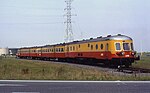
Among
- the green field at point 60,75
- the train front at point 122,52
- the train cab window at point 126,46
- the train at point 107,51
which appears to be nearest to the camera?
the green field at point 60,75

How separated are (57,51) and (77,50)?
563 inches

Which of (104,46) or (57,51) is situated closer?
(104,46)

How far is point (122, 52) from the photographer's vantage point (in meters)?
32.8

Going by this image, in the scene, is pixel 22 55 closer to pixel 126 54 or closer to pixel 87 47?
pixel 87 47

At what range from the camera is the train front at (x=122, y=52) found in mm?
32500

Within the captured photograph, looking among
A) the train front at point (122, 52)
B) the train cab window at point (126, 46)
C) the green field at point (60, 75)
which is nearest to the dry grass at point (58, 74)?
Answer: the green field at point (60, 75)

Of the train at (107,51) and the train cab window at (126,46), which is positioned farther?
the train cab window at (126,46)

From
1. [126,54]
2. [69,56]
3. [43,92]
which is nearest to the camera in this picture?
[43,92]

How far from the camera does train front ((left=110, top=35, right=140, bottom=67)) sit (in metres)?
32.5

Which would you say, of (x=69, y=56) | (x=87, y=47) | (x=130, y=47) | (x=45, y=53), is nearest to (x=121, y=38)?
(x=130, y=47)

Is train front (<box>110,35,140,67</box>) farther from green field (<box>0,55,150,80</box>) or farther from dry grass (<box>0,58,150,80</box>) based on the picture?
dry grass (<box>0,58,150,80</box>)

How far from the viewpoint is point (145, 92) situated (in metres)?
12.1

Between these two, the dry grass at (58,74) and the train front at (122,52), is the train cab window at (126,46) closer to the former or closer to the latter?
the train front at (122,52)

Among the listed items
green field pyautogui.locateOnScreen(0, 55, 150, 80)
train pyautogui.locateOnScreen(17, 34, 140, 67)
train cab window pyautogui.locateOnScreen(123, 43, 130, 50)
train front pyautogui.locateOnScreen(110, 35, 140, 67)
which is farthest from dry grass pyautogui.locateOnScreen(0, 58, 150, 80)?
train cab window pyautogui.locateOnScreen(123, 43, 130, 50)
